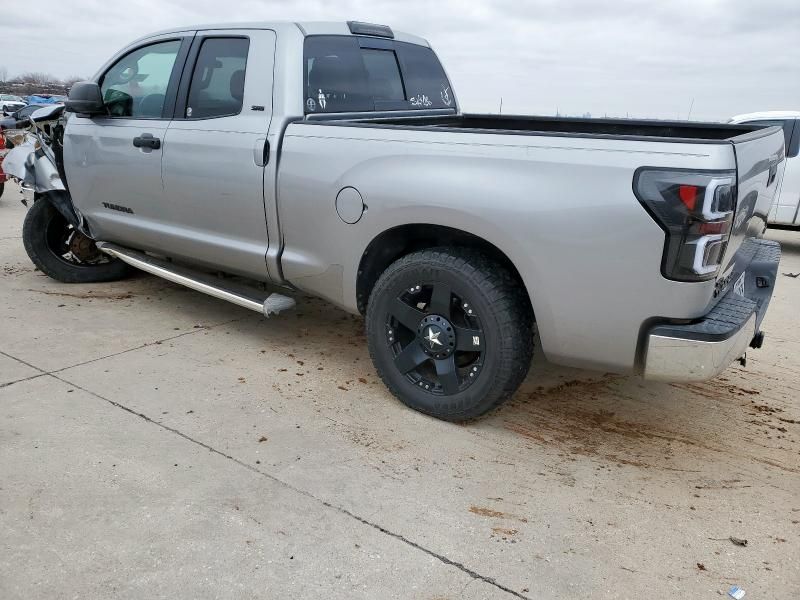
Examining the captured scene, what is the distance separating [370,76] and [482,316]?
2.00 m

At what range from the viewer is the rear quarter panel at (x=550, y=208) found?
2.57m

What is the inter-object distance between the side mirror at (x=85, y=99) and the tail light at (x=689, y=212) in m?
3.63

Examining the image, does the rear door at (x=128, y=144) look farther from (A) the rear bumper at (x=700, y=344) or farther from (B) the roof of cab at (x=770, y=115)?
(B) the roof of cab at (x=770, y=115)

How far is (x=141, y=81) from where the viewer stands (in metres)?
4.54

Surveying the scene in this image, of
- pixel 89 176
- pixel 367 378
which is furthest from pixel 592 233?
pixel 89 176

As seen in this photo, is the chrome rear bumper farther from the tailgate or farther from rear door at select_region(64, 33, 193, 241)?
rear door at select_region(64, 33, 193, 241)

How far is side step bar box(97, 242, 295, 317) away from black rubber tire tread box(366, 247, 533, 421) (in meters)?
0.75

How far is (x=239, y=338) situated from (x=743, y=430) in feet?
10.00

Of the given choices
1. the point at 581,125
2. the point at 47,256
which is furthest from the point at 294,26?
the point at 47,256

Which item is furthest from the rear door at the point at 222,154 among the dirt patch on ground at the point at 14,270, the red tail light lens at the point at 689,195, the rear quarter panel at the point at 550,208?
the dirt patch on ground at the point at 14,270

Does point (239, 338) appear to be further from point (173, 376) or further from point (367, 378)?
point (367, 378)

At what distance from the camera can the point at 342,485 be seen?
280 cm

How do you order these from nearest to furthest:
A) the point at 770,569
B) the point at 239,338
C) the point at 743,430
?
1. the point at 770,569
2. the point at 743,430
3. the point at 239,338

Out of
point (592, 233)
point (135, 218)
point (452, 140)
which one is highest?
point (452, 140)
